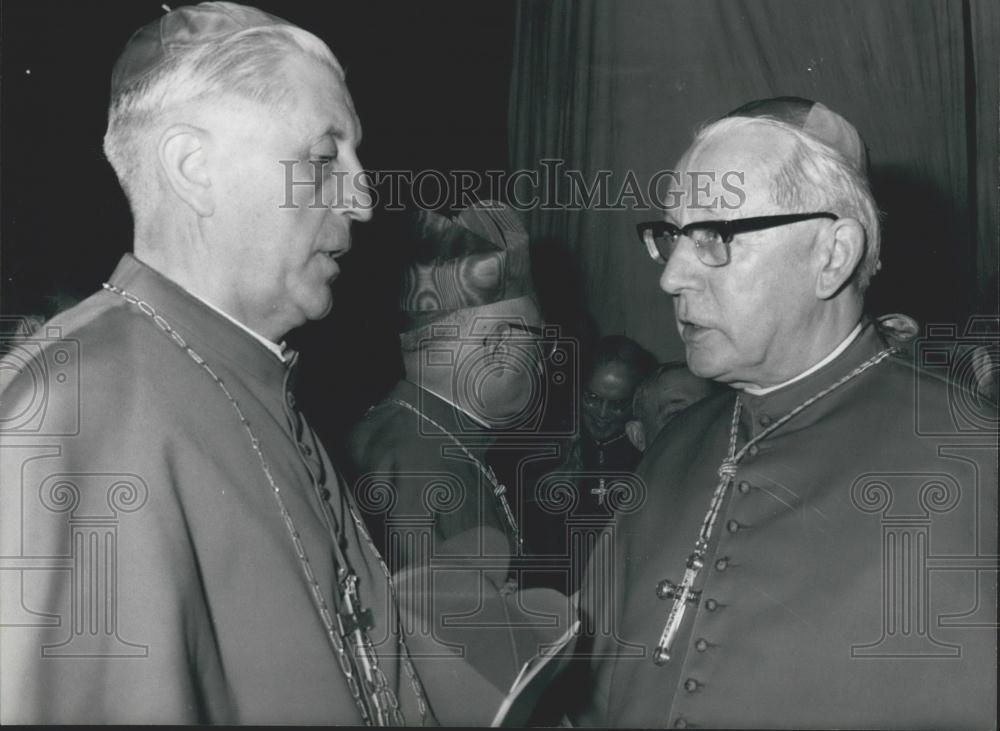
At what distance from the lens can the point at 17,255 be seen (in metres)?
1.89

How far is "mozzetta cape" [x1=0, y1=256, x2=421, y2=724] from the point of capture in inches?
56.9

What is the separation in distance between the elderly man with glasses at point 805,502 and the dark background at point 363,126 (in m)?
0.66

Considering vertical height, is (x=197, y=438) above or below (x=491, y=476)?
Result: above

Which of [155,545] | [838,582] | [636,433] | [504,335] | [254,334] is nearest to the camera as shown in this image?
[155,545]

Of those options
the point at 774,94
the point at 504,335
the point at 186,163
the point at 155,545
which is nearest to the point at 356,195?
the point at 186,163

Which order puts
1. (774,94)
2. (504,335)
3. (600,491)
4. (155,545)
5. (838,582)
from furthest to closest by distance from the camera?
(774,94) → (504,335) → (600,491) → (838,582) → (155,545)

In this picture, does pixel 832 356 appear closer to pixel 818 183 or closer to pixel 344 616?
pixel 818 183

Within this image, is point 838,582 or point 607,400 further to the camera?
point 607,400

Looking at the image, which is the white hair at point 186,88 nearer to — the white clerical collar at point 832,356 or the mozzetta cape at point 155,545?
the mozzetta cape at point 155,545

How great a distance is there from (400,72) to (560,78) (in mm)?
683

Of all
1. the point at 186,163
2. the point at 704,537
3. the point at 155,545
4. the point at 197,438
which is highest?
the point at 186,163

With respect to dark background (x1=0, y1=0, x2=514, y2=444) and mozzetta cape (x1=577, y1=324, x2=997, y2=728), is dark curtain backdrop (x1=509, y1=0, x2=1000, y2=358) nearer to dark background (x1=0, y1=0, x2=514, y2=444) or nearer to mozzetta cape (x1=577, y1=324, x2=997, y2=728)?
dark background (x1=0, y1=0, x2=514, y2=444)

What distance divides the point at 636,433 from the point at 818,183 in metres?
0.97

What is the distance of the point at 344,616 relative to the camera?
5.45 feet
